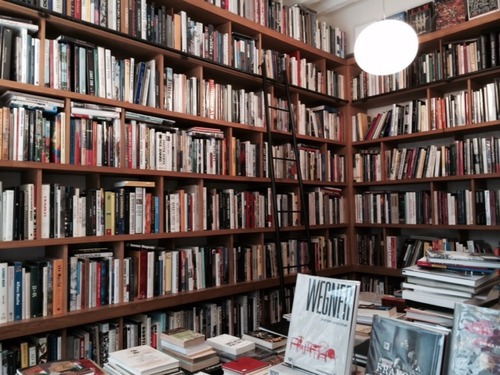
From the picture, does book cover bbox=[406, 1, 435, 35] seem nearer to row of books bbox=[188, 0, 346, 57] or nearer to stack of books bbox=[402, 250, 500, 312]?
row of books bbox=[188, 0, 346, 57]

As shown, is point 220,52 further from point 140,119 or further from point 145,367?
point 145,367

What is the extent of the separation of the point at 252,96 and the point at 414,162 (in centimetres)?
140

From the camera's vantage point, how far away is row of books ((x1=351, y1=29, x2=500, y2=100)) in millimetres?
2859

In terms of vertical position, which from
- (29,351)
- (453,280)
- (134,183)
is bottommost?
(29,351)

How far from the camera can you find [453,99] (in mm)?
3049

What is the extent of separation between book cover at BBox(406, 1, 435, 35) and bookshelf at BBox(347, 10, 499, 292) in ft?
0.31

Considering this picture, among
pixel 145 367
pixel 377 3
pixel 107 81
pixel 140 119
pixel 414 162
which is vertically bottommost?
pixel 145 367

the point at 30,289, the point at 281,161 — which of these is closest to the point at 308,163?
the point at 281,161

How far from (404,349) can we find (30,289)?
1.68 meters

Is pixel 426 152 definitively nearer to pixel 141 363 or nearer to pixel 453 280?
pixel 453 280

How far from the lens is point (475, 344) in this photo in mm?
956

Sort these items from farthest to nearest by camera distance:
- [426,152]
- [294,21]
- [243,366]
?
[294,21] < [426,152] < [243,366]

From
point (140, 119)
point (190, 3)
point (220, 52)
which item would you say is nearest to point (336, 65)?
point (220, 52)

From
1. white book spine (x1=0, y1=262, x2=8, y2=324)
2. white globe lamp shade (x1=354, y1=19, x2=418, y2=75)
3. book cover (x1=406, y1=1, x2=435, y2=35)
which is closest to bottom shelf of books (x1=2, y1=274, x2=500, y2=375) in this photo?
white book spine (x1=0, y1=262, x2=8, y2=324)
